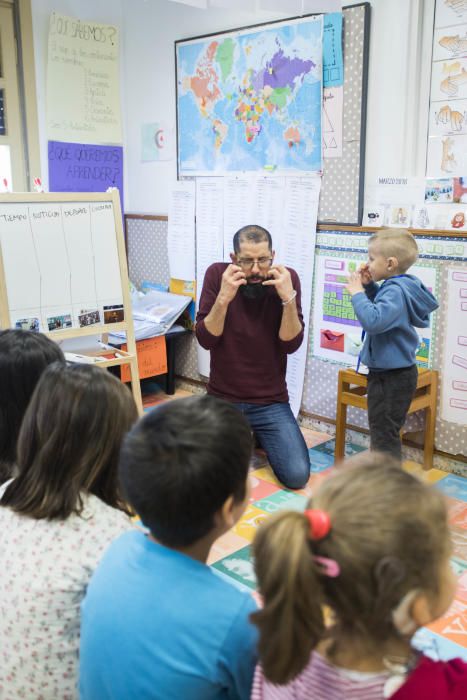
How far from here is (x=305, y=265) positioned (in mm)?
3252

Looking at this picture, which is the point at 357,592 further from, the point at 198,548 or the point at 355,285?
the point at 355,285

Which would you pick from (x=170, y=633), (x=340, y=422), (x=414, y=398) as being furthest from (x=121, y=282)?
(x=170, y=633)

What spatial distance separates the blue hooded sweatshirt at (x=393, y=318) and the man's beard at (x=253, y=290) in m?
0.48

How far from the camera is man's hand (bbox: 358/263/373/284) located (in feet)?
8.28

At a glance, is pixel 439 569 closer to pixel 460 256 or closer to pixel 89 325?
pixel 460 256

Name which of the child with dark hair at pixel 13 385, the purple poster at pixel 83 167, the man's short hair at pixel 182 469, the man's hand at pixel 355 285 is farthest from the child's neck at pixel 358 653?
the purple poster at pixel 83 167

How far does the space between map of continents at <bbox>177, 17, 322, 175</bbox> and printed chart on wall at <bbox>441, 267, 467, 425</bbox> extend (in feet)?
2.90

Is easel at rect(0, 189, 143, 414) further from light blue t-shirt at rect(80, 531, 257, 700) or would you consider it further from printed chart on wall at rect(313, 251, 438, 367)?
light blue t-shirt at rect(80, 531, 257, 700)

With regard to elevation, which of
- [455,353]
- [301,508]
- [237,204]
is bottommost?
[301,508]

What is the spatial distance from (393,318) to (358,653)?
1730 mm

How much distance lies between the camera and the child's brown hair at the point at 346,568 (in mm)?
744

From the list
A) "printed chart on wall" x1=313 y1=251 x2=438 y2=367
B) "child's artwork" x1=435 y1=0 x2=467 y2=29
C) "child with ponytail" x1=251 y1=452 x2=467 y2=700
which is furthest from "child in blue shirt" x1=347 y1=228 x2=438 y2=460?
"child with ponytail" x1=251 y1=452 x2=467 y2=700

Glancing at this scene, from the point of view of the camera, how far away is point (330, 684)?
0.78 m

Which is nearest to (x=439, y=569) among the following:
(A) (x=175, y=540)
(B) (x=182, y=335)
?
(A) (x=175, y=540)
